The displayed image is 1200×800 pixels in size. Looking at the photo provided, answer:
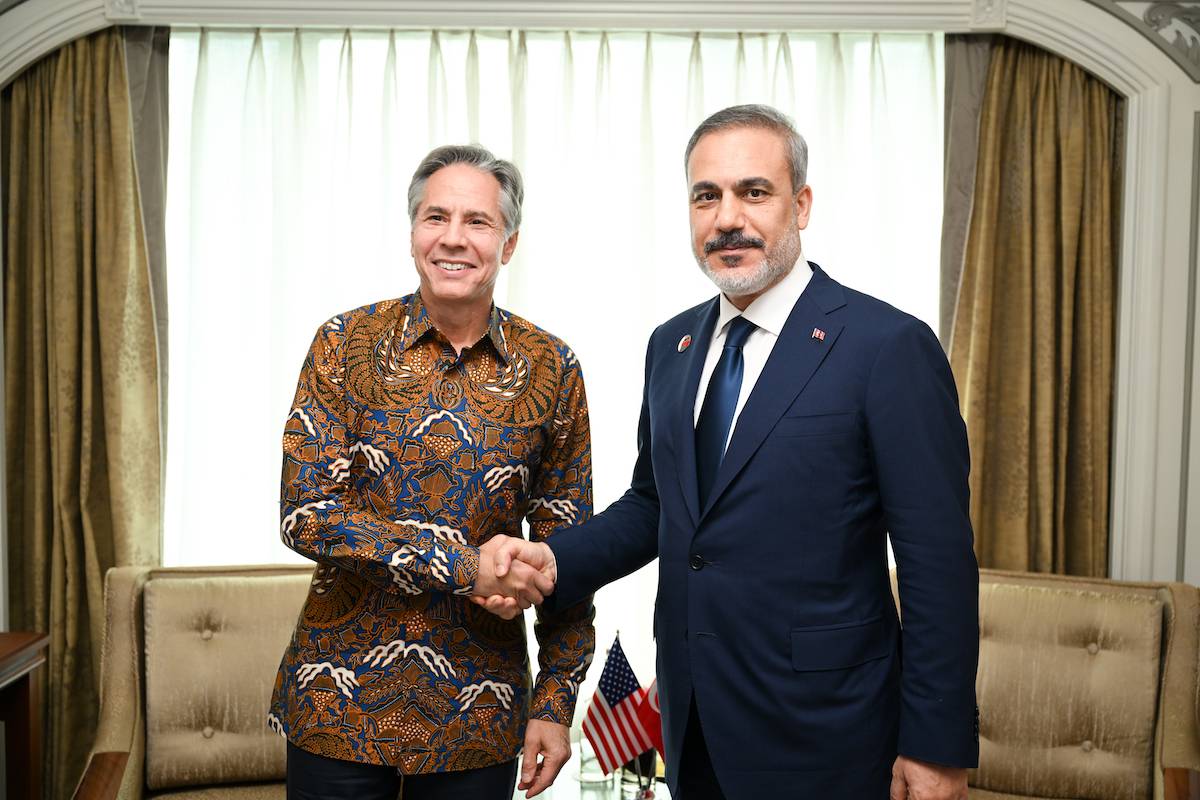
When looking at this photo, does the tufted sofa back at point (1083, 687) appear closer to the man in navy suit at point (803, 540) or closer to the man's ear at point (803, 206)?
the man in navy suit at point (803, 540)

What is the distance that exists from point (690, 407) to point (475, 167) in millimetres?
551

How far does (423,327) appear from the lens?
1.79m

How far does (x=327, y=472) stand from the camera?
172cm

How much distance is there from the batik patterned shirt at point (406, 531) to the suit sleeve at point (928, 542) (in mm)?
582

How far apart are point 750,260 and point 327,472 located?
0.77 metres

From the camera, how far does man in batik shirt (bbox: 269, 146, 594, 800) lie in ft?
5.53

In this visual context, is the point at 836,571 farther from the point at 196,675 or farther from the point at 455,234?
the point at 196,675

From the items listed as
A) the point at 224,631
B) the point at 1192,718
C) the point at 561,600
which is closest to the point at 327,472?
the point at 561,600

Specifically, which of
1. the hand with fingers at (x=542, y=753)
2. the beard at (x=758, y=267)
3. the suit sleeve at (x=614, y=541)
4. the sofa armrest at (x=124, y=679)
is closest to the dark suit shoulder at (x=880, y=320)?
the beard at (x=758, y=267)

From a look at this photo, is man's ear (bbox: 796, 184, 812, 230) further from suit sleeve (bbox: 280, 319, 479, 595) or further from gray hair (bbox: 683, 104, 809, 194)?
suit sleeve (bbox: 280, 319, 479, 595)

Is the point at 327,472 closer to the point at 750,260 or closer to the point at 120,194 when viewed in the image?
the point at 750,260

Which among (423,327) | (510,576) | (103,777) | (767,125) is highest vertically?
(767,125)

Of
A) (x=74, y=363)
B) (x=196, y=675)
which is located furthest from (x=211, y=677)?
(x=74, y=363)

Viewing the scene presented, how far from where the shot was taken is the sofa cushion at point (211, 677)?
2.96 metres
